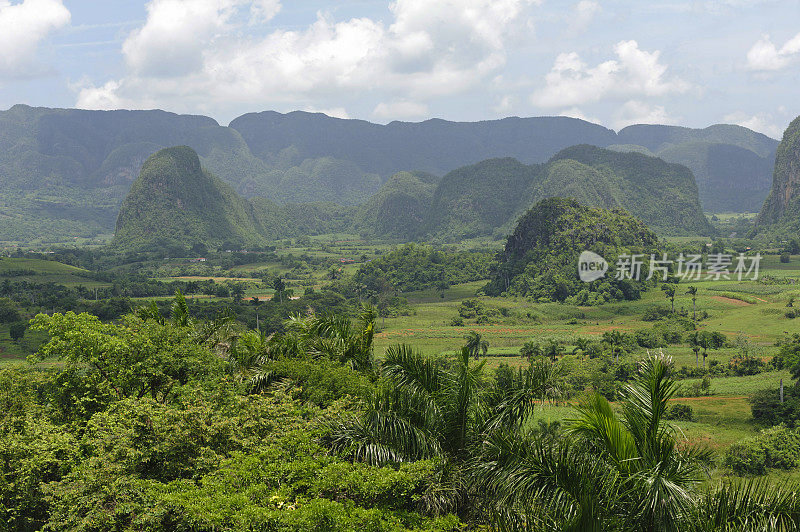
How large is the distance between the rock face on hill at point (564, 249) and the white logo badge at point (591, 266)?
66cm

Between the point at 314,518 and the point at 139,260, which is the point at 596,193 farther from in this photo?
the point at 314,518

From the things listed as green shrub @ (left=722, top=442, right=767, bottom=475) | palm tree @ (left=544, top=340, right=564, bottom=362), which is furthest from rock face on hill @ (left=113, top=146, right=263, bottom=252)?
green shrub @ (left=722, top=442, right=767, bottom=475)

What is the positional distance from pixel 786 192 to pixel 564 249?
83.8 metres

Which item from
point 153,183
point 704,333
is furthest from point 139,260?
point 704,333

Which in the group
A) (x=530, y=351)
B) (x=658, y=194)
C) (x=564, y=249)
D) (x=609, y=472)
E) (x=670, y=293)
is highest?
(x=658, y=194)

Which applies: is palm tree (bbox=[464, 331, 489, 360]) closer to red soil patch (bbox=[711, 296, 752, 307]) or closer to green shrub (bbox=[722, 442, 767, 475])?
green shrub (bbox=[722, 442, 767, 475])

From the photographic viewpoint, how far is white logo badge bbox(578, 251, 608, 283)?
82.8 metres

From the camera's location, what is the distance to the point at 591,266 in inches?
3342

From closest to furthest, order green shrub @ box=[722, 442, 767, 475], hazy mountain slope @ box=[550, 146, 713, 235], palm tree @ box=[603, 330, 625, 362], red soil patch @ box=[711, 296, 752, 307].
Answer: green shrub @ box=[722, 442, 767, 475] → palm tree @ box=[603, 330, 625, 362] → red soil patch @ box=[711, 296, 752, 307] → hazy mountain slope @ box=[550, 146, 713, 235]

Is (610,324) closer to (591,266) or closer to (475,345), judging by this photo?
(591,266)

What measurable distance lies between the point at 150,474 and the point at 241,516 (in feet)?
13.6

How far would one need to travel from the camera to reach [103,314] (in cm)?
6009

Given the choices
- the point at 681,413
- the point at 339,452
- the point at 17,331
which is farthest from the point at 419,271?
the point at 339,452

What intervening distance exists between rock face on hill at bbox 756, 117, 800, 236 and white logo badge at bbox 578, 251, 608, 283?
209 ft
